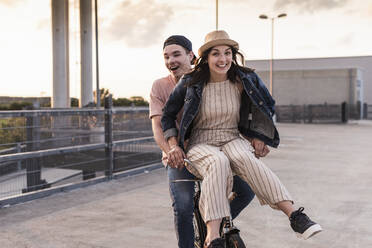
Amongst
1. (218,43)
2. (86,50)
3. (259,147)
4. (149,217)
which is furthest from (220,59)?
(86,50)

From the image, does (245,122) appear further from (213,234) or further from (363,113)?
(363,113)

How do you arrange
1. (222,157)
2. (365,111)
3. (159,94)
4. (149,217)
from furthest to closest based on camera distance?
(365,111) → (149,217) → (159,94) → (222,157)

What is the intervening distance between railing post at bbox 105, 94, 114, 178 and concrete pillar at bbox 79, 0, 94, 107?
23.7 m

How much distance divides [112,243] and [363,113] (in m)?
48.1

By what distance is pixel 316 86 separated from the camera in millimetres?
45094

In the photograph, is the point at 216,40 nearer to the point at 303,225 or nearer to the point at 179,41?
the point at 179,41

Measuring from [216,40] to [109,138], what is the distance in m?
6.04

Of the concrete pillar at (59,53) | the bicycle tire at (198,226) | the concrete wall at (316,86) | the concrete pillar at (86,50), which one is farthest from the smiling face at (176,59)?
the concrete wall at (316,86)

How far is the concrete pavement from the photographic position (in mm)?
5137

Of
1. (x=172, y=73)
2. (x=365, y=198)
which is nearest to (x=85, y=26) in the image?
(x=365, y=198)

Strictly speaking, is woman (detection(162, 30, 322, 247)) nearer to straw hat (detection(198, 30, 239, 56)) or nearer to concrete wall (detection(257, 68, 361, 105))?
straw hat (detection(198, 30, 239, 56))

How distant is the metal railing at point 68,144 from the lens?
23.7 ft

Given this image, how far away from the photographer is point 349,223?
588cm

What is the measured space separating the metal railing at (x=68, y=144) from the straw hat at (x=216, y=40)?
4.44m
